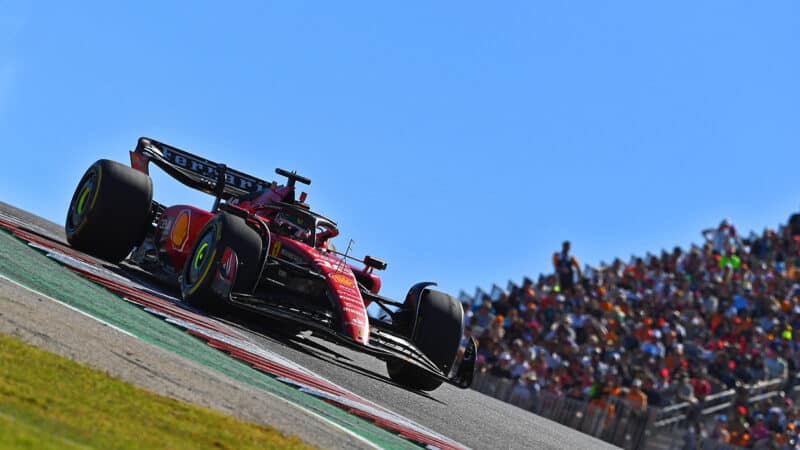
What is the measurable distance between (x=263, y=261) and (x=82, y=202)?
3.41 m

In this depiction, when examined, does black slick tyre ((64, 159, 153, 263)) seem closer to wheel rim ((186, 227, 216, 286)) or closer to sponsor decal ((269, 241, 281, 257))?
wheel rim ((186, 227, 216, 286))

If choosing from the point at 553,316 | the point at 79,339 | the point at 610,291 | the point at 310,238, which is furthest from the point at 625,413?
the point at 79,339

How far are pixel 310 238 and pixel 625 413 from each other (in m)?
7.36

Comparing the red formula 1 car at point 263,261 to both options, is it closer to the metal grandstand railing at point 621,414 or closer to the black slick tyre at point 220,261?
the black slick tyre at point 220,261

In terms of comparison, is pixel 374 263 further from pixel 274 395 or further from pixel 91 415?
pixel 91 415

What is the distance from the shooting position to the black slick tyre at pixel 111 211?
1305cm

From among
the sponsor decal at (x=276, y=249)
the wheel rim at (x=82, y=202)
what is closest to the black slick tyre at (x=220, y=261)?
the sponsor decal at (x=276, y=249)

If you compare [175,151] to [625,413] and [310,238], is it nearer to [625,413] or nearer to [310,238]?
[310,238]

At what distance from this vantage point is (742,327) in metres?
22.0

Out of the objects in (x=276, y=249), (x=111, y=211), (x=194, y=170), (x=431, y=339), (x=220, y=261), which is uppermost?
(x=194, y=170)

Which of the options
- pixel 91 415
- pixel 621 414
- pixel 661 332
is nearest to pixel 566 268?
pixel 661 332

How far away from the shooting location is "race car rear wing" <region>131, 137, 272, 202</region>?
47.8ft

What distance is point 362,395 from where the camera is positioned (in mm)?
9781

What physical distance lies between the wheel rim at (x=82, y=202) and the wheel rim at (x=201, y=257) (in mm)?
2089
